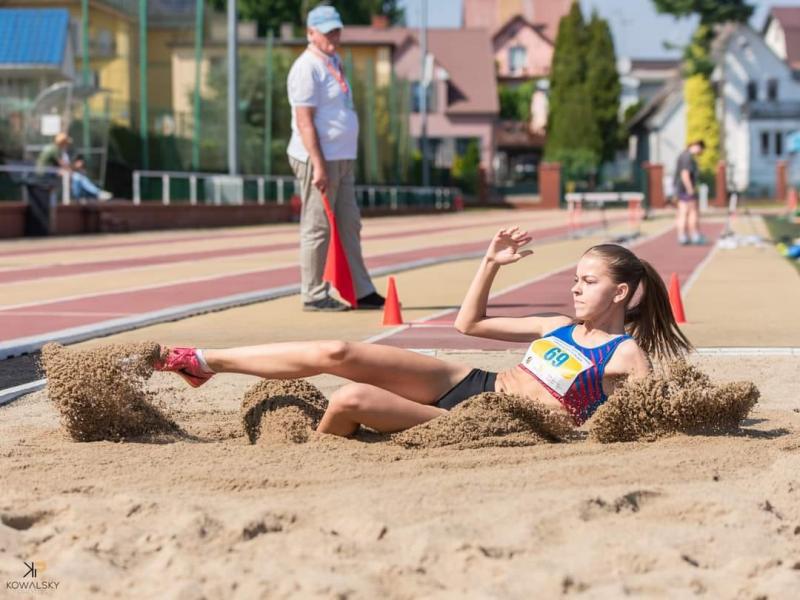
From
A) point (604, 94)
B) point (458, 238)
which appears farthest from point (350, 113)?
point (604, 94)

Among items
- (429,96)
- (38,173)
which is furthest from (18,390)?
(429,96)

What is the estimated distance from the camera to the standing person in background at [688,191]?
25312 millimetres

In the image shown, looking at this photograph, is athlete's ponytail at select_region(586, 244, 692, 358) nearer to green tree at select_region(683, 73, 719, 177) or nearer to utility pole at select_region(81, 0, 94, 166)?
utility pole at select_region(81, 0, 94, 166)

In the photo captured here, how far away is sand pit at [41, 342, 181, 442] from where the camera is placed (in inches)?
240

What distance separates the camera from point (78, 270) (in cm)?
1775

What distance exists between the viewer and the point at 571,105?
101 meters

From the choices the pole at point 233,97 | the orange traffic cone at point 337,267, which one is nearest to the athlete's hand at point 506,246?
the orange traffic cone at point 337,267

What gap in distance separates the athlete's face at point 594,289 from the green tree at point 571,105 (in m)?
90.9

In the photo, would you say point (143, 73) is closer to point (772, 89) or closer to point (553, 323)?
point (553, 323)

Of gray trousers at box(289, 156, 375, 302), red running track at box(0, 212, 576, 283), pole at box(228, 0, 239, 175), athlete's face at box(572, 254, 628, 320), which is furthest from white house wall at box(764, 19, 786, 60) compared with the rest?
athlete's face at box(572, 254, 628, 320)

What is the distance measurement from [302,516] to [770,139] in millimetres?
95180

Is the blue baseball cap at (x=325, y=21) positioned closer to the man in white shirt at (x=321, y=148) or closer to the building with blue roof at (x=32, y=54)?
the man in white shirt at (x=321, y=148)

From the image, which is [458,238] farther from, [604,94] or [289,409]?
[604,94]

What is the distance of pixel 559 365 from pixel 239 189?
31710mm
